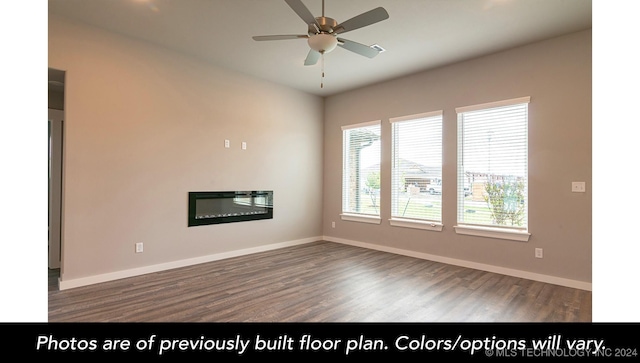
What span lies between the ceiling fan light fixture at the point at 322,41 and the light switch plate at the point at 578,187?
3232mm

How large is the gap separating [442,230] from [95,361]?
4287mm

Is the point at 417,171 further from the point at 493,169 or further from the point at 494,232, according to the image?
the point at 494,232

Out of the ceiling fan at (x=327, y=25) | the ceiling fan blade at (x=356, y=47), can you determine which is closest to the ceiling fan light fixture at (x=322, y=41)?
the ceiling fan at (x=327, y=25)

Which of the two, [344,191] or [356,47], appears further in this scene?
[344,191]

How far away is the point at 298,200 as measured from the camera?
584 centimetres

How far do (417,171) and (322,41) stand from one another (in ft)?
9.81

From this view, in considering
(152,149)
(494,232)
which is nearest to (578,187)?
(494,232)

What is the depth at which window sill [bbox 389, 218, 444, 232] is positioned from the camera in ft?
15.1

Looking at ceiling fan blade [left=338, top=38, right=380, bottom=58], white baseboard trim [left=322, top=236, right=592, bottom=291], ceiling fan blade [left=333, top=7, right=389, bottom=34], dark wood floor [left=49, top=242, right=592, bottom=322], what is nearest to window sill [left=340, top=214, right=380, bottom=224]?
white baseboard trim [left=322, top=236, right=592, bottom=291]

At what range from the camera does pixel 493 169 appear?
13.4 ft

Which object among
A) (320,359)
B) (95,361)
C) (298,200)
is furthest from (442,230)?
(95,361)

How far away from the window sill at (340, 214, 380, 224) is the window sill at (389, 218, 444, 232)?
0.32 metres

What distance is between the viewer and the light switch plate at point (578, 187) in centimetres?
343
